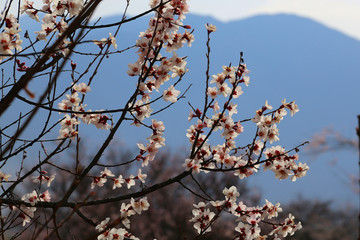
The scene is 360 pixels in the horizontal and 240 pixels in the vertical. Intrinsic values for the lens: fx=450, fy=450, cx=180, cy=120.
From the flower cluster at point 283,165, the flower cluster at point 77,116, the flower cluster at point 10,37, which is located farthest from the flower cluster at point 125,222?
the flower cluster at point 10,37

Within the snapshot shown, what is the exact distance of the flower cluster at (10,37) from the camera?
260 centimetres

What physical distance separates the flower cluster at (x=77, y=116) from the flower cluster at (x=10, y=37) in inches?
18.2

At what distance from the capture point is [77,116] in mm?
3066

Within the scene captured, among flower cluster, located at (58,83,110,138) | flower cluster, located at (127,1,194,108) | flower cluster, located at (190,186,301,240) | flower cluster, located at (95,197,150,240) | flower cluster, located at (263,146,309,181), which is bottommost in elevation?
flower cluster, located at (95,197,150,240)

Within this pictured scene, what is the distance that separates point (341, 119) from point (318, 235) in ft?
578

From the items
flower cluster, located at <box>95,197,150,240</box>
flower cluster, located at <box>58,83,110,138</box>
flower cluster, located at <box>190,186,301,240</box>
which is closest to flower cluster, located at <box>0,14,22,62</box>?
flower cluster, located at <box>58,83,110,138</box>

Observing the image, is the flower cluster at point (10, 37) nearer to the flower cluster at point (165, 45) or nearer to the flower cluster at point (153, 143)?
the flower cluster at point (165, 45)

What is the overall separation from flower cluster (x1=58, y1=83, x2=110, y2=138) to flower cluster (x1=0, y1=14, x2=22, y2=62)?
1.52ft

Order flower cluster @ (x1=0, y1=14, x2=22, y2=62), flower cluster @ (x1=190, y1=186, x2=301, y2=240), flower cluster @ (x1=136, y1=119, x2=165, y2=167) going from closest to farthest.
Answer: flower cluster @ (x1=0, y1=14, x2=22, y2=62) < flower cluster @ (x1=136, y1=119, x2=165, y2=167) < flower cluster @ (x1=190, y1=186, x2=301, y2=240)

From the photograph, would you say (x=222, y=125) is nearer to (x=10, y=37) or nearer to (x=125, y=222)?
(x=125, y=222)

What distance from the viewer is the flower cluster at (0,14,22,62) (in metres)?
2.60

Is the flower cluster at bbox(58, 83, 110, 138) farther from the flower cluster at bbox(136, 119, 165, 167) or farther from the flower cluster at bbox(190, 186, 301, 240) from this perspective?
the flower cluster at bbox(190, 186, 301, 240)

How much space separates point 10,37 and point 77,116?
690mm

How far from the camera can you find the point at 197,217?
318 cm
